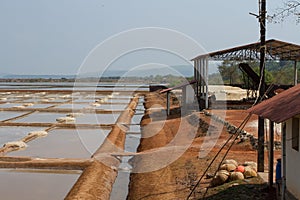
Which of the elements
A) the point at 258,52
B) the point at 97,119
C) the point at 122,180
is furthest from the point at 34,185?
the point at 97,119

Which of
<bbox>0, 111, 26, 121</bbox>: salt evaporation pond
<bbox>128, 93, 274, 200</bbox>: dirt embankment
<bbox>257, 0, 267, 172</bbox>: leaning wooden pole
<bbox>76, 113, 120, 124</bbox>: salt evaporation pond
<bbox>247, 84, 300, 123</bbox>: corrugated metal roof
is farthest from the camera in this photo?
<bbox>0, 111, 26, 121</bbox>: salt evaporation pond

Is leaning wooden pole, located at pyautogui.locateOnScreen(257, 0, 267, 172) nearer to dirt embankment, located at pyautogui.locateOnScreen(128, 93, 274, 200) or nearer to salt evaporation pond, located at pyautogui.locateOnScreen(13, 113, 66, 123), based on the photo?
dirt embankment, located at pyautogui.locateOnScreen(128, 93, 274, 200)

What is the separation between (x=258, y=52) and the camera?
19.6 m

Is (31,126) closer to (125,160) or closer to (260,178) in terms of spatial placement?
(125,160)

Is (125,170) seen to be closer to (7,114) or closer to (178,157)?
(178,157)

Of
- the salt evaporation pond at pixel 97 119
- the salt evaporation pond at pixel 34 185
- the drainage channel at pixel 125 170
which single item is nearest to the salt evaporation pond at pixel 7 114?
the salt evaporation pond at pixel 97 119

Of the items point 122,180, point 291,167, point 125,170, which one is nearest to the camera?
point 291,167

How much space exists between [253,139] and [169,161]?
286cm

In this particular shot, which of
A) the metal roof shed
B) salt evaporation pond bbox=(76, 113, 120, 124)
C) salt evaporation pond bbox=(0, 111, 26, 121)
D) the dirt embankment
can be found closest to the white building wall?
the dirt embankment

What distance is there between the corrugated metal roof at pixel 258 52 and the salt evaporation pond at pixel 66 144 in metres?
6.81

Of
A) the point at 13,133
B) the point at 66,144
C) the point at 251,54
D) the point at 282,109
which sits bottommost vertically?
the point at 66,144

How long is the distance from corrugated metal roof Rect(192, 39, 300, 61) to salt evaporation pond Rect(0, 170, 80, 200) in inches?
436

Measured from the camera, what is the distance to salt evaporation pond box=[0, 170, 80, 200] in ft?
32.0

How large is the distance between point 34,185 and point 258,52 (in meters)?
13.0
